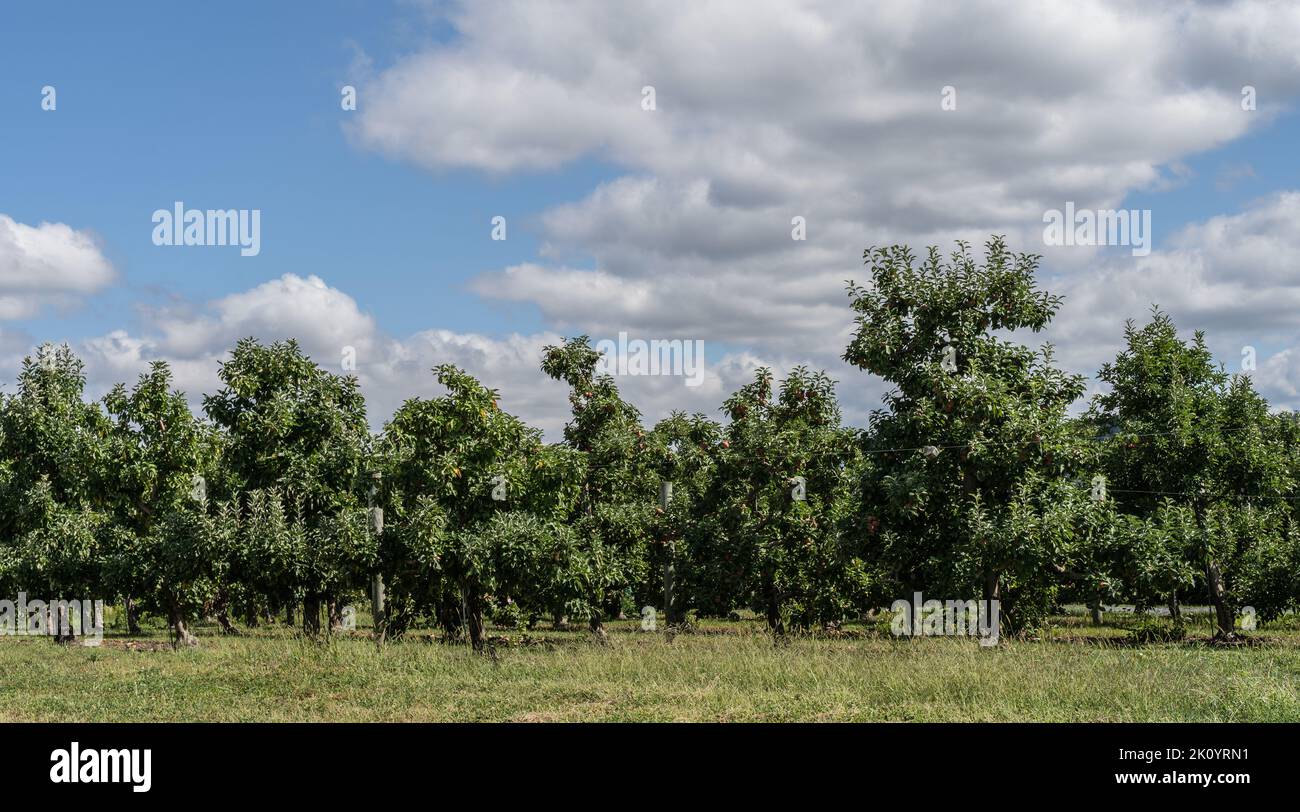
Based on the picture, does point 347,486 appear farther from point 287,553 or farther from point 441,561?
point 441,561

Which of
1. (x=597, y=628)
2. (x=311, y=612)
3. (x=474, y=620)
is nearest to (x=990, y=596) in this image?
(x=474, y=620)

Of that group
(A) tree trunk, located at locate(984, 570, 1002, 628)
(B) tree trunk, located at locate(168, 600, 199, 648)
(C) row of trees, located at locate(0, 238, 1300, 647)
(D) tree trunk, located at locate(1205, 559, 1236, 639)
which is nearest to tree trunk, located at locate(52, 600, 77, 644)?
(C) row of trees, located at locate(0, 238, 1300, 647)

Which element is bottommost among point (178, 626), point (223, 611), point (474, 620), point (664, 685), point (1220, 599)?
point (223, 611)

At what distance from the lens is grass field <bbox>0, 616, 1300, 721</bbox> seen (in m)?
14.9

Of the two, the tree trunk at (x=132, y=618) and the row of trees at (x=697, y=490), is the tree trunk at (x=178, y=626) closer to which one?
the row of trees at (x=697, y=490)

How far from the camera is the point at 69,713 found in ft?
55.0

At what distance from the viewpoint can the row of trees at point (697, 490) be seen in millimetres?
22672

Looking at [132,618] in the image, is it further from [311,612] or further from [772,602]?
[772,602]

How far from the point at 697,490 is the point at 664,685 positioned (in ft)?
56.7

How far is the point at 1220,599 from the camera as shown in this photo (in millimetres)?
31750

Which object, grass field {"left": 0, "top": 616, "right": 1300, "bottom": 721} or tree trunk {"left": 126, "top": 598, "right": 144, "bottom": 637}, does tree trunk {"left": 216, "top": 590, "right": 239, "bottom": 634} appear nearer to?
tree trunk {"left": 126, "top": 598, "right": 144, "bottom": 637}

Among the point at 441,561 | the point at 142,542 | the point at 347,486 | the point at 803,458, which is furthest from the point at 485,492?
the point at 142,542

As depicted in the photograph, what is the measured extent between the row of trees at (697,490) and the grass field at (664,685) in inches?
97.4

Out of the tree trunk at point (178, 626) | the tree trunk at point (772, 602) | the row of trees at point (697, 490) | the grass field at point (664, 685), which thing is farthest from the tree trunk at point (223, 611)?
the tree trunk at point (772, 602)
